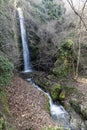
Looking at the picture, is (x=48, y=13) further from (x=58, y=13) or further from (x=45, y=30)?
(x=45, y=30)

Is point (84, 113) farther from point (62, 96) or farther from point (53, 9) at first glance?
point (53, 9)

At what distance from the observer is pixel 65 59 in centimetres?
1716

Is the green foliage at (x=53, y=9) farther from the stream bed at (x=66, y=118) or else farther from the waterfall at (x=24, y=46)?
the stream bed at (x=66, y=118)

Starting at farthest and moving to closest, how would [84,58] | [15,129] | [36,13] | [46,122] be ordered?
[36,13] < [84,58] < [46,122] < [15,129]

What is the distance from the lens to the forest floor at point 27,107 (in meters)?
9.89

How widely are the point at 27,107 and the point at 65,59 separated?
700 centimetres

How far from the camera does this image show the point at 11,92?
1251 centimetres

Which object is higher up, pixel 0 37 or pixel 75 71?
pixel 0 37

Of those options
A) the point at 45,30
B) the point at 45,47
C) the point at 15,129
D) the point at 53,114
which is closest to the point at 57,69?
the point at 45,47

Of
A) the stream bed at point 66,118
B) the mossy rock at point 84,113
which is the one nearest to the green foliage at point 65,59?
the stream bed at point 66,118

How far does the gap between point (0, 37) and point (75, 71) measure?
7938 mm

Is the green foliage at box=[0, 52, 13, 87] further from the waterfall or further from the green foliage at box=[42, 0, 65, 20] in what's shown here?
the green foliage at box=[42, 0, 65, 20]

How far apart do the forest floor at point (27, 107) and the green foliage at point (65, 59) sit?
3.49m

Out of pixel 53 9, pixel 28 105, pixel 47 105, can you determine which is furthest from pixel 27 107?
pixel 53 9
